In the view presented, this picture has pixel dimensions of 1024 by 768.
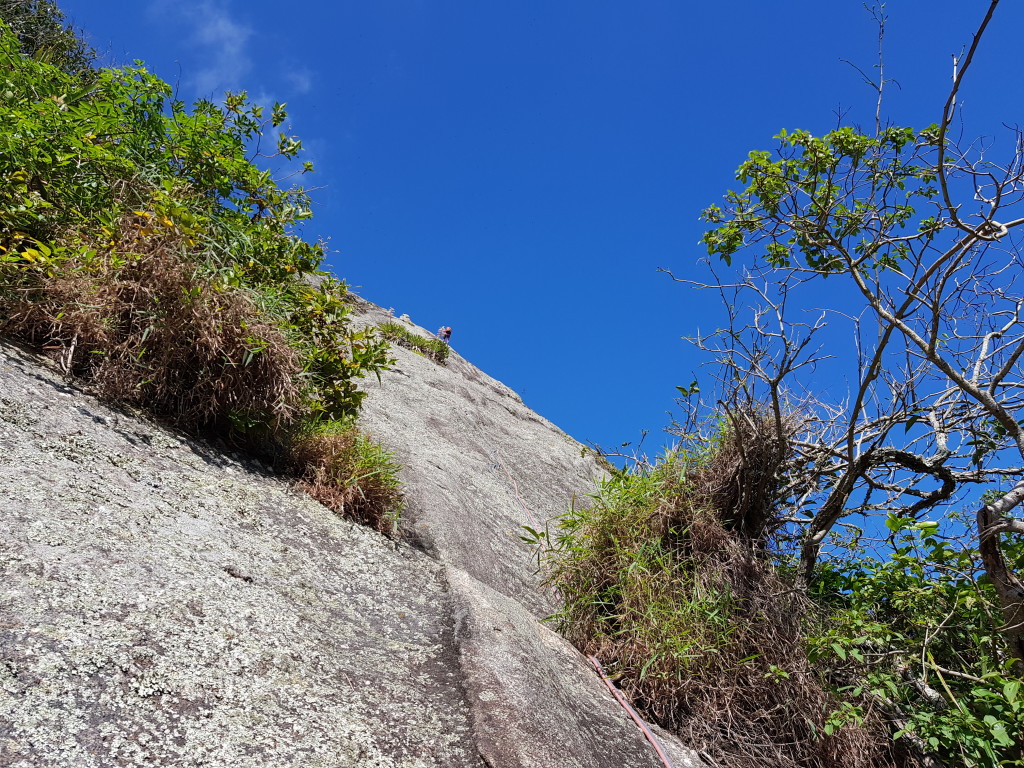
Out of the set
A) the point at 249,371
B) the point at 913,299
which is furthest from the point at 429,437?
the point at 913,299

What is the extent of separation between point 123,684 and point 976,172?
4.67 meters

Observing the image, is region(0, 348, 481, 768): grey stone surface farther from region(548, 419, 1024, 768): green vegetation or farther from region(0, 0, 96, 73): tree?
region(0, 0, 96, 73): tree

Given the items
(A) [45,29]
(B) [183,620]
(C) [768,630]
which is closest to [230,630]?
(B) [183,620]

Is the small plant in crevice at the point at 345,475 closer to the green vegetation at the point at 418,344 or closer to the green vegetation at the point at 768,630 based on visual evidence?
the green vegetation at the point at 768,630

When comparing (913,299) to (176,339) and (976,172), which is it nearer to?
(976,172)

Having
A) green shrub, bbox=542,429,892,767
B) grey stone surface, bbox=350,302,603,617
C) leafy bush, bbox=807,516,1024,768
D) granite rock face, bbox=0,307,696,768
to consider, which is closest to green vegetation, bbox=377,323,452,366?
grey stone surface, bbox=350,302,603,617

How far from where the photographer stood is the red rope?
307 centimetres

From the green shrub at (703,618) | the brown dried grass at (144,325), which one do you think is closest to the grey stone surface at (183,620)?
the brown dried grass at (144,325)

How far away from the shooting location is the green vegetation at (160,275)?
366cm

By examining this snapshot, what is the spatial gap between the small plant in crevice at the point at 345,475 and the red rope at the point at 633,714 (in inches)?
62.2

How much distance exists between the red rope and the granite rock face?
59 millimetres

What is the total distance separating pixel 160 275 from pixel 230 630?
2199mm

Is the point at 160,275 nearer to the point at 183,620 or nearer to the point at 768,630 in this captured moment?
the point at 183,620

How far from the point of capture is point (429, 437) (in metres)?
6.70
